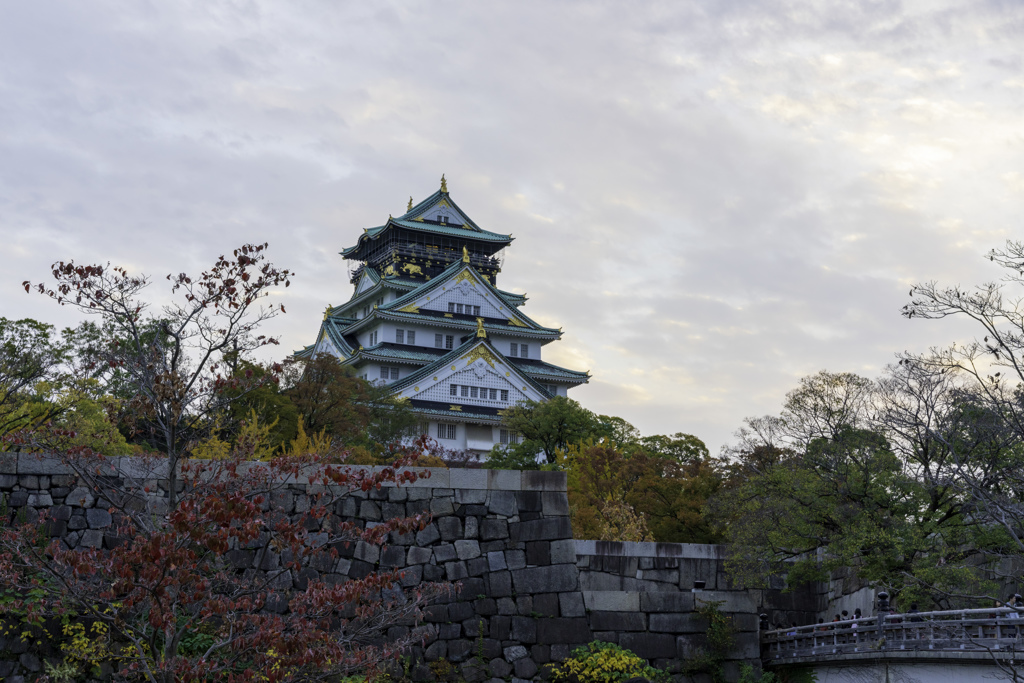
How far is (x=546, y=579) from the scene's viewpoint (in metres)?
16.5

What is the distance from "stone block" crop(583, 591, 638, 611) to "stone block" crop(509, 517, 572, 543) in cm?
133

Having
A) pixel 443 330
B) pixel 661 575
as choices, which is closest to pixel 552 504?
pixel 661 575

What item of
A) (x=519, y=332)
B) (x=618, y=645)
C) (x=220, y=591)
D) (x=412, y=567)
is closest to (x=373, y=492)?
(x=412, y=567)

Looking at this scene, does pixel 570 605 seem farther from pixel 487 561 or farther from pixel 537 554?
pixel 487 561

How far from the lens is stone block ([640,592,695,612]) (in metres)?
17.7

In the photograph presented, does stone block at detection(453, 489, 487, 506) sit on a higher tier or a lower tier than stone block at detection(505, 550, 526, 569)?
higher

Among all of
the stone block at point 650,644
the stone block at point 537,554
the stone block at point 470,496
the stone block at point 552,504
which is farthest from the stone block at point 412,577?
the stone block at point 650,644

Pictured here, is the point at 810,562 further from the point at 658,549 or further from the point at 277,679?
the point at 277,679

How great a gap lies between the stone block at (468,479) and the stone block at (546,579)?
4.94 ft

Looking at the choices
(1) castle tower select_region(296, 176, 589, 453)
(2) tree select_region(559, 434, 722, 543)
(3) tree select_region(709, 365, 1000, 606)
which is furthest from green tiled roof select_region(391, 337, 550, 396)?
(3) tree select_region(709, 365, 1000, 606)

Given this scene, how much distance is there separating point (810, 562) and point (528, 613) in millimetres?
6950

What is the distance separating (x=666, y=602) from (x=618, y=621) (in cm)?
111

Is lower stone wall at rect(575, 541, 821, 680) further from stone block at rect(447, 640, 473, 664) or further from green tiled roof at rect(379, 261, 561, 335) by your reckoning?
green tiled roof at rect(379, 261, 561, 335)

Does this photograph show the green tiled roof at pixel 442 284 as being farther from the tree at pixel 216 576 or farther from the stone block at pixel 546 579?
the tree at pixel 216 576
